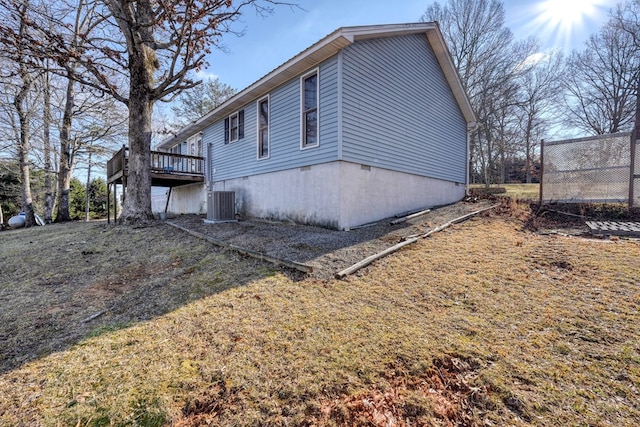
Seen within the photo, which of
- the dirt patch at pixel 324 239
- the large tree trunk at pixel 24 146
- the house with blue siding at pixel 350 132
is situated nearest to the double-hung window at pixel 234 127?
the house with blue siding at pixel 350 132

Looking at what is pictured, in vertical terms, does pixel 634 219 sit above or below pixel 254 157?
below

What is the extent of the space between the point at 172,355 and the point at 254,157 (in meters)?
8.28

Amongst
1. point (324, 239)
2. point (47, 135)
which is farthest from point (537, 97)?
point (47, 135)

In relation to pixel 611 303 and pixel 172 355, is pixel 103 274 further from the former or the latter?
pixel 611 303

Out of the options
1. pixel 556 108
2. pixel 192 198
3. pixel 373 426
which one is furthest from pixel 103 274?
pixel 556 108

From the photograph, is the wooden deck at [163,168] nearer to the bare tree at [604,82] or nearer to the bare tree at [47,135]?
the bare tree at [47,135]

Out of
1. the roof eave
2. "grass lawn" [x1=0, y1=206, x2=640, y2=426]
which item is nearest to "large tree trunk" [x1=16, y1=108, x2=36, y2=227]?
the roof eave

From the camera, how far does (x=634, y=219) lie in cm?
706

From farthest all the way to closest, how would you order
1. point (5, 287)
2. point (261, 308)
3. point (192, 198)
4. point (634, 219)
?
1. point (192, 198)
2. point (634, 219)
3. point (5, 287)
4. point (261, 308)

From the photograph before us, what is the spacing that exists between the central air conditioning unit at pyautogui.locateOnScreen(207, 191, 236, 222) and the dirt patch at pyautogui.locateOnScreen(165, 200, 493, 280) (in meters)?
1.19

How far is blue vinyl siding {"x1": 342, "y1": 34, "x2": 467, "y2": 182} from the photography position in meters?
7.39

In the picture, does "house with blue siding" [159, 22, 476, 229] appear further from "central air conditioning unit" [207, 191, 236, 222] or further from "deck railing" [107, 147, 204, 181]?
"deck railing" [107, 147, 204, 181]

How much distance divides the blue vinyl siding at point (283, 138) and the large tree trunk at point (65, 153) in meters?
10.2

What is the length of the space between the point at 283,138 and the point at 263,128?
1.41 metres
